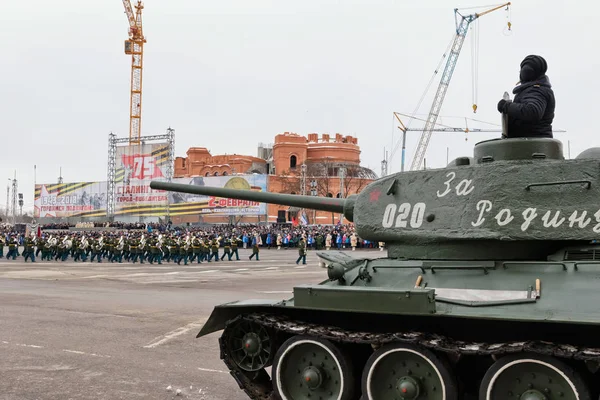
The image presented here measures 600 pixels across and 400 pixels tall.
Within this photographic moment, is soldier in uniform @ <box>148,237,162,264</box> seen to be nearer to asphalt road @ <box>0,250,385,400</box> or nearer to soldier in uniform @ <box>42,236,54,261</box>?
soldier in uniform @ <box>42,236,54,261</box>

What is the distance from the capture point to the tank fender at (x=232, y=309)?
6.37 meters

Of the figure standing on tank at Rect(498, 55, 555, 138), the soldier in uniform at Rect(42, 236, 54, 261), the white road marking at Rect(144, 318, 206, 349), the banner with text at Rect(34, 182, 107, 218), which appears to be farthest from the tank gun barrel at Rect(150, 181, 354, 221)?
the banner with text at Rect(34, 182, 107, 218)

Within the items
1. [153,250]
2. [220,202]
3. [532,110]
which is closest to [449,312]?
[532,110]

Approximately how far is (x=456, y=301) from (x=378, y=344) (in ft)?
2.85

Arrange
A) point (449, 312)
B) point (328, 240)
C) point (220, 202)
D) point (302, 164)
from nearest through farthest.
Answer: point (449, 312)
point (328, 240)
point (220, 202)
point (302, 164)

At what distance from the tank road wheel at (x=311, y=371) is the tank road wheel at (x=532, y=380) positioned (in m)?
1.38

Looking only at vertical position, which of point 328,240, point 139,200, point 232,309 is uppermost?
point 139,200

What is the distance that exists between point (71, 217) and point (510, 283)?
69.9 m

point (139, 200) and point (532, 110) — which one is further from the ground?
point (139, 200)

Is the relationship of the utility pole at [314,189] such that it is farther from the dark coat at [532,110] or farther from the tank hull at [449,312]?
the tank hull at [449,312]

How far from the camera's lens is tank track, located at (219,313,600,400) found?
4906 millimetres

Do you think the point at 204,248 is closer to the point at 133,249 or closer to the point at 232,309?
the point at 133,249

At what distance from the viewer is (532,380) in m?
5.18

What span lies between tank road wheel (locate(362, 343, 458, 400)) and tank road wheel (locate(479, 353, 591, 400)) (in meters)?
0.38
